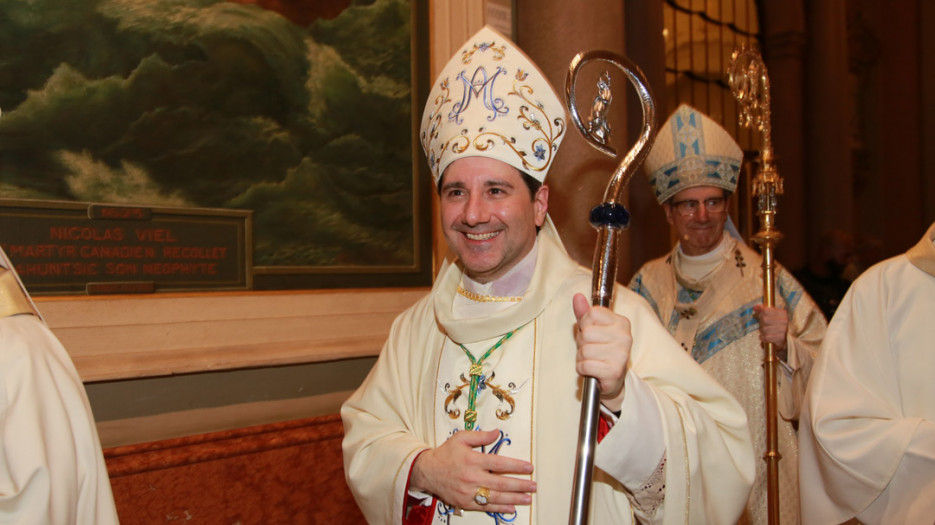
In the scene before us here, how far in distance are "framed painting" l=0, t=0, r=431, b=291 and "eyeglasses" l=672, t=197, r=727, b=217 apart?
5.46 ft

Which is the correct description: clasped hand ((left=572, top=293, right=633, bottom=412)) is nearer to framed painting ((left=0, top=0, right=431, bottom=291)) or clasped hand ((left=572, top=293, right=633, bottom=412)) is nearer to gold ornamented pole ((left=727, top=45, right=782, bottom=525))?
gold ornamented pole ((left=727, top=45, right=782, bottom=525))

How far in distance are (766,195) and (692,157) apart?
722mm

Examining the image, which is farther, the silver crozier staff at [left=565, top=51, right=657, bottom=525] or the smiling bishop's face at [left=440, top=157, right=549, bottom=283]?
the smiling bishop's face at [left=440, top=157, right=549, bottom=283]

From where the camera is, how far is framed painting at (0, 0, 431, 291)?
3.29 m

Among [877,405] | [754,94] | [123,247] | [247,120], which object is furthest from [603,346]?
[247,120]

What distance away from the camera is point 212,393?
3.83 meters

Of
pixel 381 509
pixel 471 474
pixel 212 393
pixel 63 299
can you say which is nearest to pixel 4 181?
pixel 63 299

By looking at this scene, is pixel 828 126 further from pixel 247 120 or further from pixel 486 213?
pixel 486 213

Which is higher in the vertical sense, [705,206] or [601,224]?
[705,206]

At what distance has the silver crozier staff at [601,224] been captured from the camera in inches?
63.3

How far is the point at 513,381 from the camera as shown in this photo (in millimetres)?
2164

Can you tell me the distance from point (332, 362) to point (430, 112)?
2311mm

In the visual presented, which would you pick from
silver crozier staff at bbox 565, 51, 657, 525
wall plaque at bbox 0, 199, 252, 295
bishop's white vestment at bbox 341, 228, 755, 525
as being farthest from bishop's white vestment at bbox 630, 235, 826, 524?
A: wall plaque at bbox 0, 199, 252, 295

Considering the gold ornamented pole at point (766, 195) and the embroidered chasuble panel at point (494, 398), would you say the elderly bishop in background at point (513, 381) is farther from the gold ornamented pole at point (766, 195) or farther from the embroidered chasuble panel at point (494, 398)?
the gold ornamented pole at point (766, 195)
